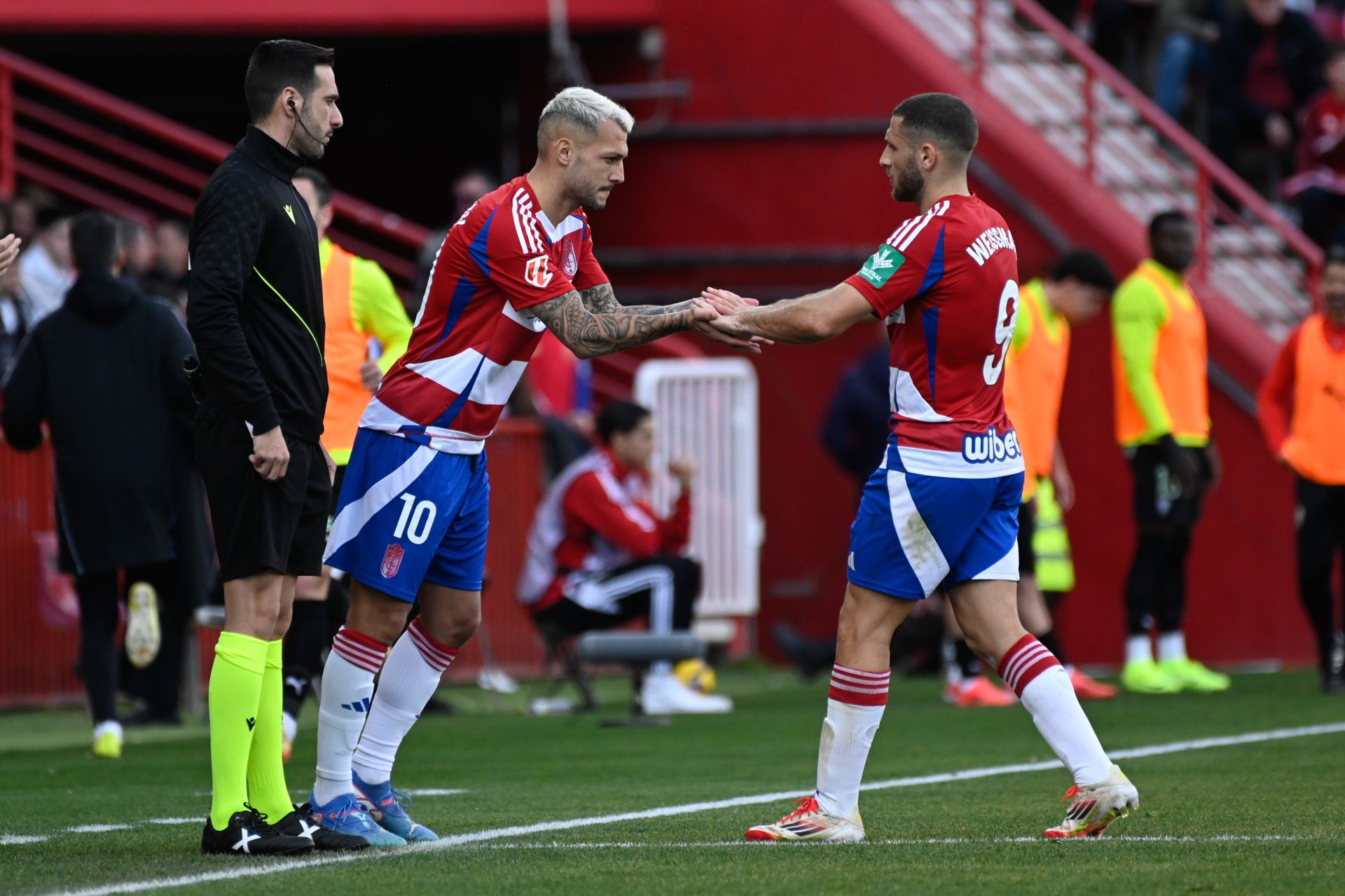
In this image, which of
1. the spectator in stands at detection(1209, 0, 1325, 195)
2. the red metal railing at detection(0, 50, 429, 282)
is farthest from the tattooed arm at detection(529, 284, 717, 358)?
the spectator in stands at detection(1209, 0, 1325, 195)

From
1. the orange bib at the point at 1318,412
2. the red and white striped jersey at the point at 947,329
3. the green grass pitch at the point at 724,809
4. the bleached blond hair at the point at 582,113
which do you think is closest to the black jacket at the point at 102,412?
the green grass pitch at the point at 724,809

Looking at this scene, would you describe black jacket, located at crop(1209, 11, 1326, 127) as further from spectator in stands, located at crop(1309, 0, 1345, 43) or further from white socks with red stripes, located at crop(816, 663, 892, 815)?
white socks with red stripes, located at crop(816, 663, 892, 815)

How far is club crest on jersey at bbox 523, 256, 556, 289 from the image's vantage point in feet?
20.1

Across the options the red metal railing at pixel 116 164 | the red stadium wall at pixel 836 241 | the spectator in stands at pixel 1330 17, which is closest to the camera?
the red stadium wall at pixel 836 241

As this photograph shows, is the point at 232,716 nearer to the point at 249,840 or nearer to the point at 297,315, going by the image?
the point at 249,840

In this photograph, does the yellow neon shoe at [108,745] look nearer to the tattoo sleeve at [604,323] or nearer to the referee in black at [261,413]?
the referee in black at [261,413]

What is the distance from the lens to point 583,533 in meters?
12.1

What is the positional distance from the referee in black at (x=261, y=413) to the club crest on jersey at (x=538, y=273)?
26.3 inches

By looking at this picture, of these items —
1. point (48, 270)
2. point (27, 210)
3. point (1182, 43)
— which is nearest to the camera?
point (48, 270)

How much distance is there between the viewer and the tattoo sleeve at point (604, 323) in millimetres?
6125

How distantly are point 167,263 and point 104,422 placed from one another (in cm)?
409

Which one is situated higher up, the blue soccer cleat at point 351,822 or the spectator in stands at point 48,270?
the spectator in stands at point 48,270

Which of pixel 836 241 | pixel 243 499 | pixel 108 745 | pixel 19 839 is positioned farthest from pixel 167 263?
pixel 243 499

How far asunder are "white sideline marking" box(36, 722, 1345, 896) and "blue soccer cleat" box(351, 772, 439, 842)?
0.09m
